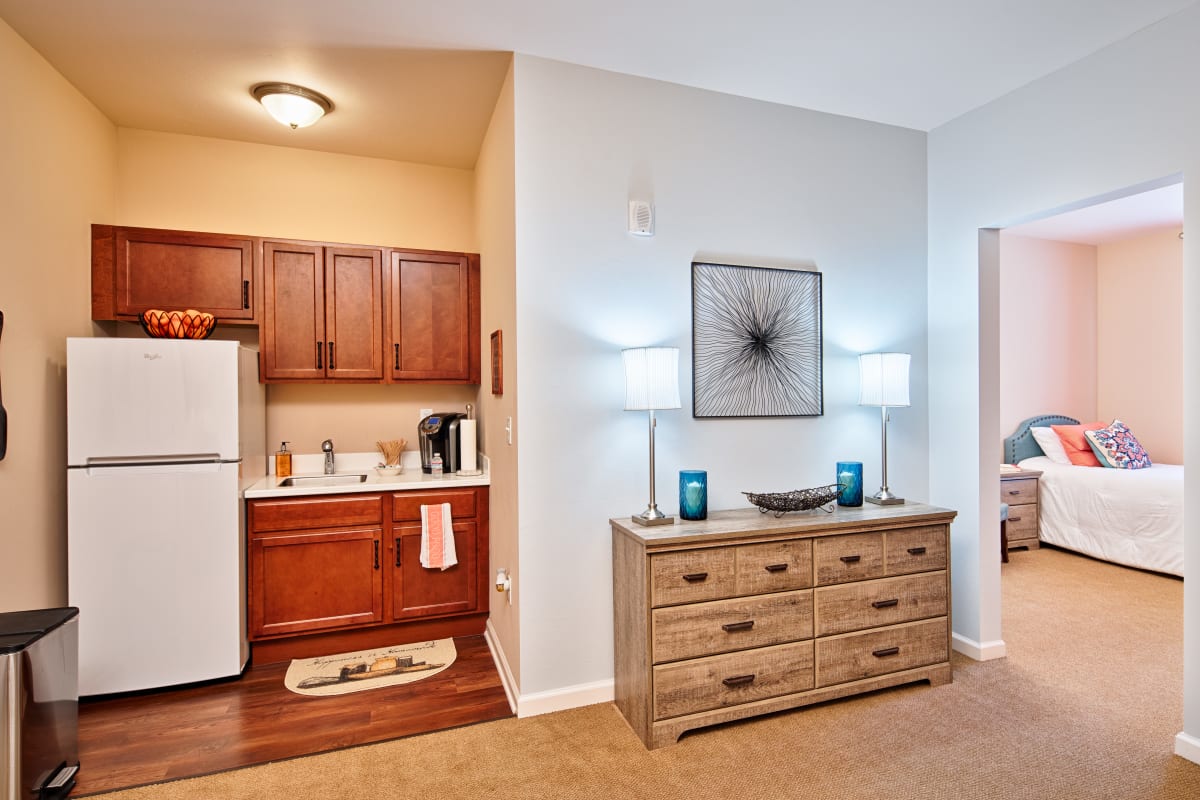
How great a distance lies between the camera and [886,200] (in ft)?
10.4

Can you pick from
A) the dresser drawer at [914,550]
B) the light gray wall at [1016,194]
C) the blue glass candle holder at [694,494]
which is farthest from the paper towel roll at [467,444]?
the light gray wall at [1016,194]

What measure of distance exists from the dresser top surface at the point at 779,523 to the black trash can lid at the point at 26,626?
167cm

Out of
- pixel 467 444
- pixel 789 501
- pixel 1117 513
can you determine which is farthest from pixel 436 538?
pixel 1117 513

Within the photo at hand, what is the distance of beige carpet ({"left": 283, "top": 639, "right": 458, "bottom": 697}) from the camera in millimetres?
2764

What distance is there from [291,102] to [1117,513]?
5.95m

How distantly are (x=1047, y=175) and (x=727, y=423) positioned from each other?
178 cm

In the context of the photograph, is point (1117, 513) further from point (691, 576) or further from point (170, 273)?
point (170, 273)

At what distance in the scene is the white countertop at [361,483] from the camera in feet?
9.84

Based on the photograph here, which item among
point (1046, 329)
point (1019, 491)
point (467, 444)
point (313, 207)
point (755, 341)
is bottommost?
point (1019, 491)

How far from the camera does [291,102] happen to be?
9.27 feet

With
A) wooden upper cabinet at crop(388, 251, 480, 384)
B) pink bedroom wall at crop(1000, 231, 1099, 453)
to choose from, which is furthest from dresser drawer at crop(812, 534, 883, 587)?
pink bedroom wall at crop(1000, 231, 1099, 453)

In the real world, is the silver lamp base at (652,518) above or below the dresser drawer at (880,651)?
above

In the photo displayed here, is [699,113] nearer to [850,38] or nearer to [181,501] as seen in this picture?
[850,38]

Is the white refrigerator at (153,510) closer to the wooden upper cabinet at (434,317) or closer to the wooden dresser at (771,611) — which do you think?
the wooden upper cabinet at (434,317)
